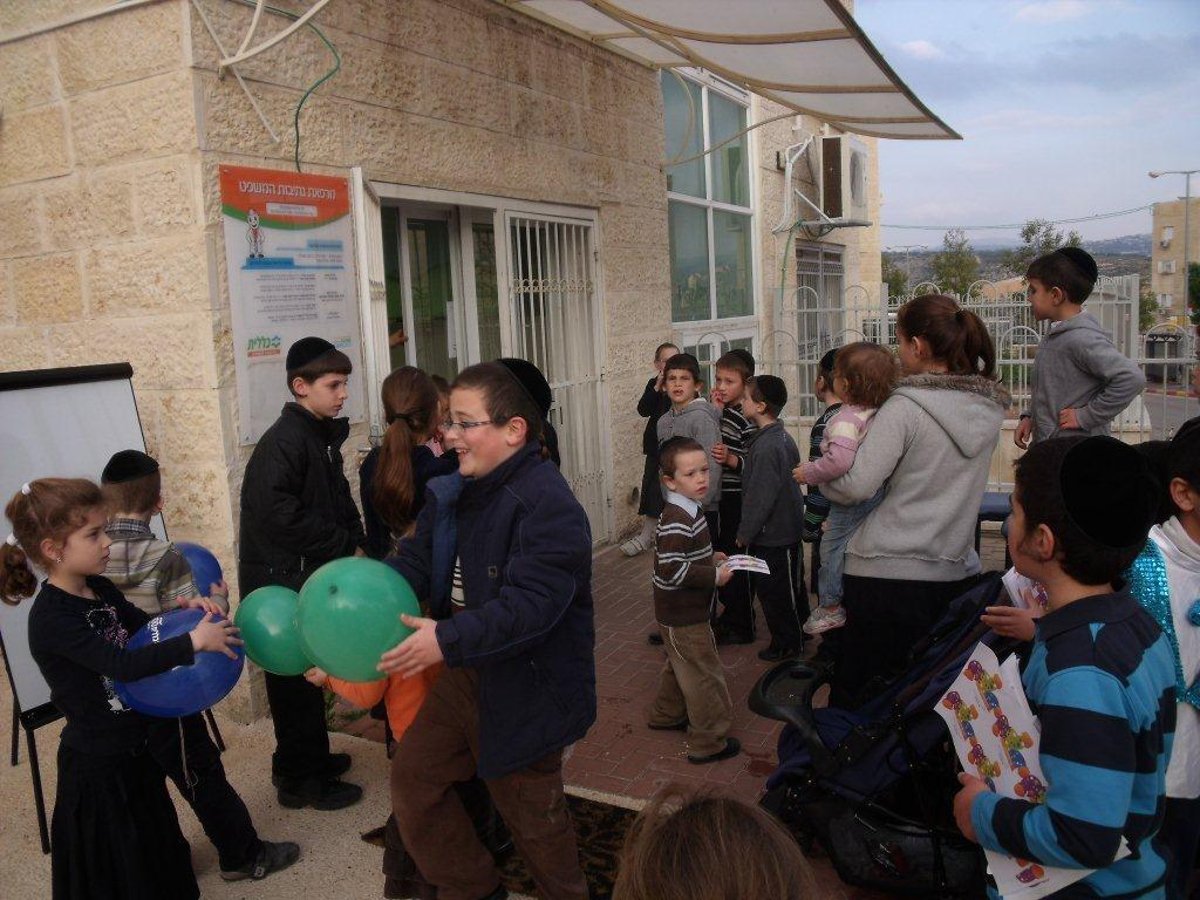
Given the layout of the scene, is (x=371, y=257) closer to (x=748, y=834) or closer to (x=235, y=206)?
(x=235, y=206)

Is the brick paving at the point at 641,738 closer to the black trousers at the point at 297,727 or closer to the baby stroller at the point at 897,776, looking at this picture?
the baby stroller at the point at 897,776

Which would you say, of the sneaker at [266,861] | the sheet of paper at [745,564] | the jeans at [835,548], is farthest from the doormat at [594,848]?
the jeans at [835,548]

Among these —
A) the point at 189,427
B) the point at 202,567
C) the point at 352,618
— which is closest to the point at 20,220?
the point at 189,427

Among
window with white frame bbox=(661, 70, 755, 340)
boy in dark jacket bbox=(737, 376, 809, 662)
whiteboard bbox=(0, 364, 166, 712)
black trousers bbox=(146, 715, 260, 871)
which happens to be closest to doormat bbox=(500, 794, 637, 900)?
black trousers bbox=(146, 715, 260, 871)

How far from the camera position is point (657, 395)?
23.3 feet

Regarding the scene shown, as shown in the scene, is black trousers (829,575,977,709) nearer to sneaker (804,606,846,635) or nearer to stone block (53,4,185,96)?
sneaker (804,606,846,635)

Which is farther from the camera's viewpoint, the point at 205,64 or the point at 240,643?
the point at 205,64

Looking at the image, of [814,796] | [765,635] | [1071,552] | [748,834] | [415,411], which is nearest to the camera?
[748,834]

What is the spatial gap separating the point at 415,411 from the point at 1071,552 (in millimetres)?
2636

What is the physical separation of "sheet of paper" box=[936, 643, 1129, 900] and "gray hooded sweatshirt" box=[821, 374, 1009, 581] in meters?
1.14

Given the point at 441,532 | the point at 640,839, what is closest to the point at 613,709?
the point at 441,532

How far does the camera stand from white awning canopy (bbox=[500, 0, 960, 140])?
4.79 meters

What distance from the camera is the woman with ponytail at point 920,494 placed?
11.0ft

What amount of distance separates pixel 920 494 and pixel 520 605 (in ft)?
5.50
